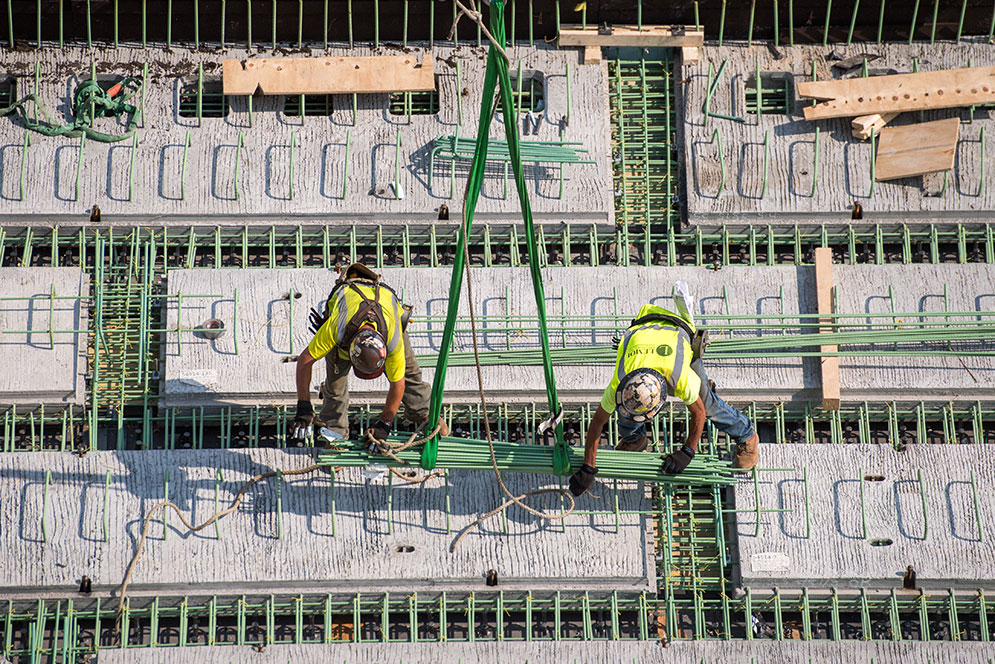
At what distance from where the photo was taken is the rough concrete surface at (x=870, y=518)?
1273 centimetres

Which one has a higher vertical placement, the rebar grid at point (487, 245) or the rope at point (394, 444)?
the rebar grid at point (487, 245)

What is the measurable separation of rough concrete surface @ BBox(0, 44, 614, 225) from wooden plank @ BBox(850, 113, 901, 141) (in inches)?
107

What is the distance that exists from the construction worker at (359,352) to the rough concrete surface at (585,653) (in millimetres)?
2087

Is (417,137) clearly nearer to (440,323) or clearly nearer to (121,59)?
(440,323)

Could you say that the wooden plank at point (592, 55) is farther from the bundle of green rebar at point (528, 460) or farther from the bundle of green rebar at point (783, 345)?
the bundle of green rebar at point (528, 460)

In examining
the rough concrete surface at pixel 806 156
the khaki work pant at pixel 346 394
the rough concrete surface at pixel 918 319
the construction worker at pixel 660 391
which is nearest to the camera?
the construction worker at pixel 660 391

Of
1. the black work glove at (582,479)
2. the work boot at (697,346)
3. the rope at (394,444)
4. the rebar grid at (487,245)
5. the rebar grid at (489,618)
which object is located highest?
the rebar grid at (487,245)

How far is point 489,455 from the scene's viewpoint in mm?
12578

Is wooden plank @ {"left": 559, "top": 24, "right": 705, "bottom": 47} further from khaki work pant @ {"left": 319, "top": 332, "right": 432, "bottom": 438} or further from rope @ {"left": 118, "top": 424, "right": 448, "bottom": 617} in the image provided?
rope @ {"left": 118, "top": 424, "right": 448, "bottom": 617}

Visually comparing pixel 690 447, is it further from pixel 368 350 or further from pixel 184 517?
pixel 184 517

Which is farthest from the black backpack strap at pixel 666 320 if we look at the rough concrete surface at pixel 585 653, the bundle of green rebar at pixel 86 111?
the bundle of green rebar at pixel 86 111

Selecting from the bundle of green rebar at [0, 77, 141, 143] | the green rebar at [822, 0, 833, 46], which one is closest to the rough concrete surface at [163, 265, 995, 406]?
the bundle of green rebar at [0, 77, 141, 143]

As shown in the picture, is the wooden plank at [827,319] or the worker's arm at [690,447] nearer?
the worker's arm at [690,447]

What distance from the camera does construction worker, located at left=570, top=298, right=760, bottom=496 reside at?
11086mm
